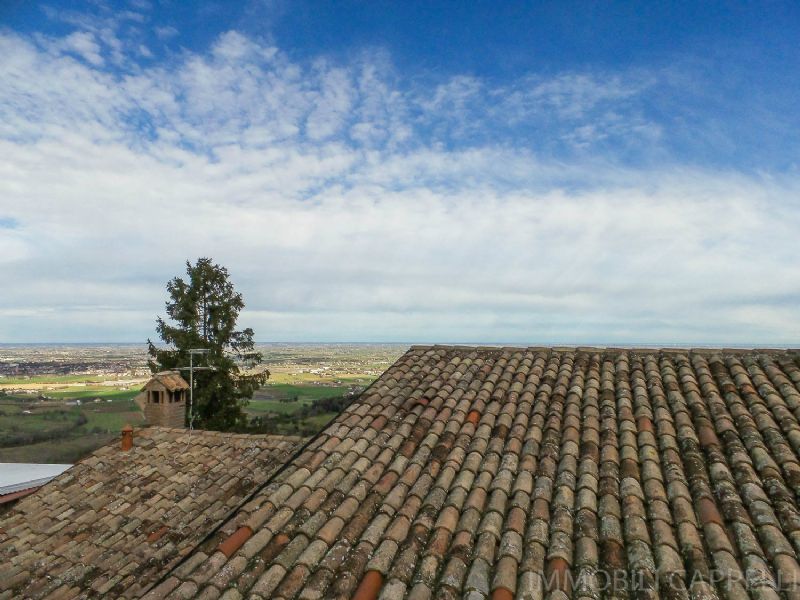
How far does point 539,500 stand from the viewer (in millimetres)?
4465

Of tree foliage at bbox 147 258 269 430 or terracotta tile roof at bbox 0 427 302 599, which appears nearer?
terracotta tile roof at bbox 0 427 302 599

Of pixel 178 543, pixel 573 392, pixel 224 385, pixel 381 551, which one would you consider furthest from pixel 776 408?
pixel 224 385

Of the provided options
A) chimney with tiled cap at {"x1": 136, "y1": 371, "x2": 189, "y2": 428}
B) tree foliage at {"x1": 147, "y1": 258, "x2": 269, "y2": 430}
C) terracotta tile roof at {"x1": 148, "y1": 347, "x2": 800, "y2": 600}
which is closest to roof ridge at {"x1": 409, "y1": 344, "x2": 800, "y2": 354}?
terracotta tile roof at {"x1": 148, "y1": 347, "x2": 800, "y2": 600}

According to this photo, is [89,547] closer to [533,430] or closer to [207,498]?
[207,498]

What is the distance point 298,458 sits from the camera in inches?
226

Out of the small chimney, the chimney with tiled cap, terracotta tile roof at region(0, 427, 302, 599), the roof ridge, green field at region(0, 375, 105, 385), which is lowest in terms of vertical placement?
green field at region(0, 375, 105, 385)

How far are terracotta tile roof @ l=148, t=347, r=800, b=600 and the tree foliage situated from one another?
17883 millimetres

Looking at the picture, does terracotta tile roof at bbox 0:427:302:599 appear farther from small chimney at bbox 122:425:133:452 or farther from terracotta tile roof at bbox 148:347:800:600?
terracotta tile roof at bbox 148:347:800:600

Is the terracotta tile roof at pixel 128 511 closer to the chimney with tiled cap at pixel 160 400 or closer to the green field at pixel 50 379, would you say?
the chimney with tiled cap at pixel 160 400

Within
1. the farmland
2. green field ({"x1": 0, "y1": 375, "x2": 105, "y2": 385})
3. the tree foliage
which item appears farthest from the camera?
green field ({"x1": 0, "y1": 375, "x2": 105, "y2": 385})

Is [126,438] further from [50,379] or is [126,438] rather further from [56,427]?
[50,379]

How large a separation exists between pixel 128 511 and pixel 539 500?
8.85 metres

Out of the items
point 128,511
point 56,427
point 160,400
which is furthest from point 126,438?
point 56,427

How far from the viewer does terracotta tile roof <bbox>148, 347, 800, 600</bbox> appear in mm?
3590
